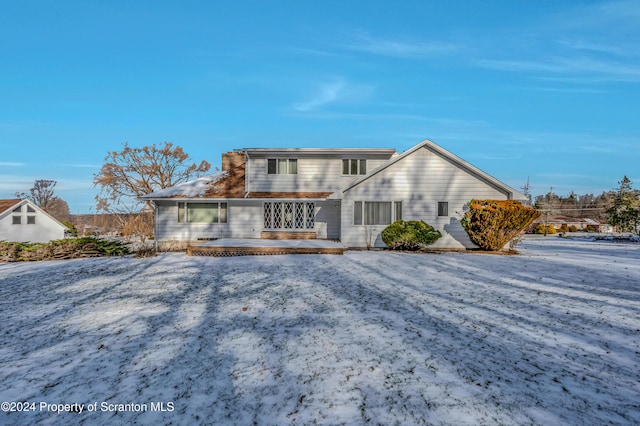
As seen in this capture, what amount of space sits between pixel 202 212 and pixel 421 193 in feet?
40.5

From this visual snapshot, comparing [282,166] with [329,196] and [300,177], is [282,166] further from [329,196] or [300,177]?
[329,196]

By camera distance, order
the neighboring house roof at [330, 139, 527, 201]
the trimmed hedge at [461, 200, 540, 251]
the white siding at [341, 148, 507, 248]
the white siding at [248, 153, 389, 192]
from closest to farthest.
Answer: the trimmed hedge at [461, 200, 540, 251] < the neighboring house roof at [330, 139, 527, 201] < the white siding at [341, 148, 507, 248] < the white siding at [248, 153, 389, 192]

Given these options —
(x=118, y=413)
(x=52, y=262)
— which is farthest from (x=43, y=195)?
(x=118, y=413)

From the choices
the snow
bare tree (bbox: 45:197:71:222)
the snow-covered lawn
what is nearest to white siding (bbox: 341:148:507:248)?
the snow-covered lawn

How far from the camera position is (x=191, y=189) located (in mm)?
20266

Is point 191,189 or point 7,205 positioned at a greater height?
point 191,189

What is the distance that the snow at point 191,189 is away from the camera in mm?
19125

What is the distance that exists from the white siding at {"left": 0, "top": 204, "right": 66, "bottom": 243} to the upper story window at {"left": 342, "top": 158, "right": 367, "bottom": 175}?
33755 mm

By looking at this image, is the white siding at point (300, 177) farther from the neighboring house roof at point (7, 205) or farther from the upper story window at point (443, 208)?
the neighboring house roof at point (7, 205)

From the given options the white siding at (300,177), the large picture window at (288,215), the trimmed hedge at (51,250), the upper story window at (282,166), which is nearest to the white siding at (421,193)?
the large picture window at (288,215)

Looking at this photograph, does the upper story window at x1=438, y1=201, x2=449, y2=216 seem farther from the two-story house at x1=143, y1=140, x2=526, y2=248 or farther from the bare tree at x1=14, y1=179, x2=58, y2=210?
the bare tree at x1=14, y1=179, x2=58, y2=210

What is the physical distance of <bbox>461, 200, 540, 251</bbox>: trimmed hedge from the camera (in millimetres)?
14849

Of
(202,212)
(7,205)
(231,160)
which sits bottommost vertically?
(202,212)

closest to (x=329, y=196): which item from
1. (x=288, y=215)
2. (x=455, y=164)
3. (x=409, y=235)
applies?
(x=288, y=215)
